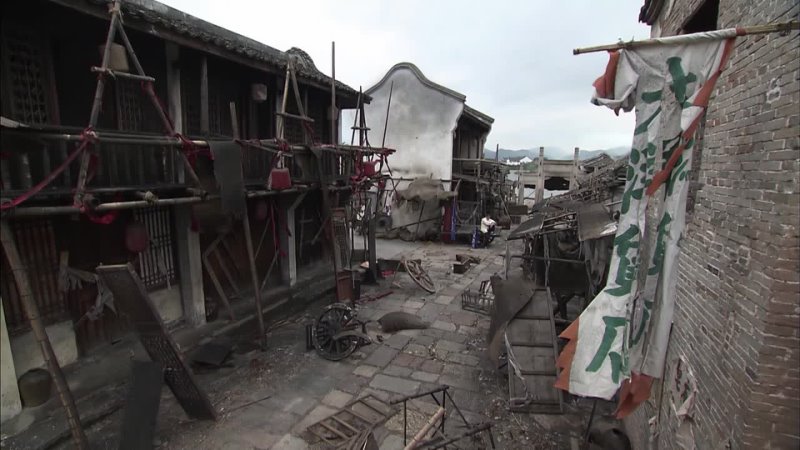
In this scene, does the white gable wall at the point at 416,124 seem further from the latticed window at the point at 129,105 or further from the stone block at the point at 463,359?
the latticed window at the point at 129,105

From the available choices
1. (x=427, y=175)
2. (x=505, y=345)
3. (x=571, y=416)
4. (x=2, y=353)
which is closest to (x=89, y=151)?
(x=2, y=353)

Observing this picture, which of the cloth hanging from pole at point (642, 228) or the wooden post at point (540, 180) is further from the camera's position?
the wooden post at point (540, 180)

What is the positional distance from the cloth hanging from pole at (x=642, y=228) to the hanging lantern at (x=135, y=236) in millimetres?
7116

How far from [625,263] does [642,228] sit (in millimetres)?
349

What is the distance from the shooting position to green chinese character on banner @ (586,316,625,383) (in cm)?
366

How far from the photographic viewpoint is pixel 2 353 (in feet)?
18.5

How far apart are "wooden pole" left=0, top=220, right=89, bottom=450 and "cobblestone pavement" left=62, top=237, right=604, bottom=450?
40.8 inches

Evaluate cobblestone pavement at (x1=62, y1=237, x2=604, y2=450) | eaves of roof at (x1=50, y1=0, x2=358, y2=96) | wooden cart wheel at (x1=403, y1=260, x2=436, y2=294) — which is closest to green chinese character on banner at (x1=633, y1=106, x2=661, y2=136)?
cobblestone pavement at (x1=62, y1=237, x2=604, y2=450)

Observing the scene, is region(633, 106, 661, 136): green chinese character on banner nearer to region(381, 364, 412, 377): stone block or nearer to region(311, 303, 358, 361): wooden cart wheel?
region(381, 364, 412, 377): stone block

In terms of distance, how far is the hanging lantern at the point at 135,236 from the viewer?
710cm

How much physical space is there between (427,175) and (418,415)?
52.5 feet

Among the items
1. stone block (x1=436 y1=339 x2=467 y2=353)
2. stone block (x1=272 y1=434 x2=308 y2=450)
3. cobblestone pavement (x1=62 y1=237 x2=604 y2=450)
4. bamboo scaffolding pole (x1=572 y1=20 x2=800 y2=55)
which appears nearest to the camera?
bamboo scaffolding pole (x1=572 y1=20 x2=800 y2=55)

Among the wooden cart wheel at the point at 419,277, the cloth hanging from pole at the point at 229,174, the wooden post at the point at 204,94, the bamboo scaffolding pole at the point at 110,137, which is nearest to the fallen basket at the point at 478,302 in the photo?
the wooden cart wheel at the point at 419,277

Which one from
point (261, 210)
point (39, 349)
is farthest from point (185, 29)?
point (39, 349)
